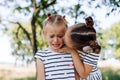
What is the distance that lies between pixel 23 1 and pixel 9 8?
881mm

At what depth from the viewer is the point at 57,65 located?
139 inches

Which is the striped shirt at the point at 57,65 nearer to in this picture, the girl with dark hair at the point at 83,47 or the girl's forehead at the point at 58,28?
the girl with dark hair at the point at 83,47

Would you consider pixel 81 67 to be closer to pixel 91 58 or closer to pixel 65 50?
pixel 91 58

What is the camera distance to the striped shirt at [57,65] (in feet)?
11.5

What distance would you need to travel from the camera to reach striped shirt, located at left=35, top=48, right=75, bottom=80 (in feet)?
11.5

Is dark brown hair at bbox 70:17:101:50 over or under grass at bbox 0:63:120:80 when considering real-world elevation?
under

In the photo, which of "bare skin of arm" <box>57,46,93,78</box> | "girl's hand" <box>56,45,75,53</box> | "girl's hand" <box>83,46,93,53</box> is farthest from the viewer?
"girl's hand" <box>56,45,75,53</box>

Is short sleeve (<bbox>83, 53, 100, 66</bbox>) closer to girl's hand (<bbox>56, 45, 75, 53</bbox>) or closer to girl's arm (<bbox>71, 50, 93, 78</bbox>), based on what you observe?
girl's arm (<bbox>71, 50, 93, 78</bbox>)

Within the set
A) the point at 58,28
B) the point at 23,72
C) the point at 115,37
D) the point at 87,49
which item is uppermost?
the point at 115,37

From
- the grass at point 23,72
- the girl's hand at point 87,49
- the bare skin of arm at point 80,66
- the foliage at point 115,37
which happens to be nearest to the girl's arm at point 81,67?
the bare skin of arm at point 80,66

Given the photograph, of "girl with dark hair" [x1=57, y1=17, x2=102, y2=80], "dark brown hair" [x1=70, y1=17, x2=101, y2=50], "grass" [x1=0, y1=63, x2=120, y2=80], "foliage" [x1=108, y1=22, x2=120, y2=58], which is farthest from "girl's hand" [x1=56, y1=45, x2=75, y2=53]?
"foliage" [x1=108, y1=22, x2=120, y2=58]

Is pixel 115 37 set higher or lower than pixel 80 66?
higher

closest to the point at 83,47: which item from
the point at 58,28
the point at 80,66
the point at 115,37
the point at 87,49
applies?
the point at 87,49

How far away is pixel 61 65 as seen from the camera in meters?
3.52
